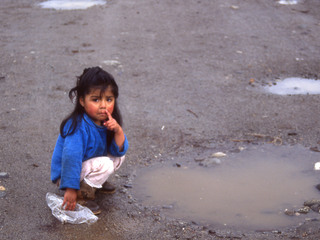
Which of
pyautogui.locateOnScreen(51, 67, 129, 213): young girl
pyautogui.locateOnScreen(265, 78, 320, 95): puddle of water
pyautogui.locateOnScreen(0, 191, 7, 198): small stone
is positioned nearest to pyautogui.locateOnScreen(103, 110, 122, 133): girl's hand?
pyautogui.locateOnScreen(51, 67, 129, 213): young girl

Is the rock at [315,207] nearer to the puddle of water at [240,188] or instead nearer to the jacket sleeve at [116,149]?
the puddle of water at [240,188]

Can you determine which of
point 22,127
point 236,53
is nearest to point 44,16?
point 236,53

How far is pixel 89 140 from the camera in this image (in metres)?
2.92

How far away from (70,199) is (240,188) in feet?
4.09

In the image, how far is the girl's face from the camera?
2.83 metres

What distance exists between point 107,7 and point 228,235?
19.6ft

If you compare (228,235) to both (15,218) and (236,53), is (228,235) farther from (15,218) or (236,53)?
(236,53)

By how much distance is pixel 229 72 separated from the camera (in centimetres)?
539

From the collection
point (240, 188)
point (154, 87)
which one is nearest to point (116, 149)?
point (240, 188)

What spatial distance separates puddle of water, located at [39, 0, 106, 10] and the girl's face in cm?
545

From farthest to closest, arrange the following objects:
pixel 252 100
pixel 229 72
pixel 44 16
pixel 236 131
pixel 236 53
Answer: pixel 44 16, pixel 236 53, pixel 229 72, pixel 252 100, pixel 236 131

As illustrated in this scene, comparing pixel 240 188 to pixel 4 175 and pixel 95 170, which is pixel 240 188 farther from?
pixel 4 175

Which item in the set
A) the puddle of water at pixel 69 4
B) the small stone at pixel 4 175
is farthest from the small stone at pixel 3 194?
the puddle of water at pixel 69 4

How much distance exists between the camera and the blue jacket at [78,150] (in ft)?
9.11
